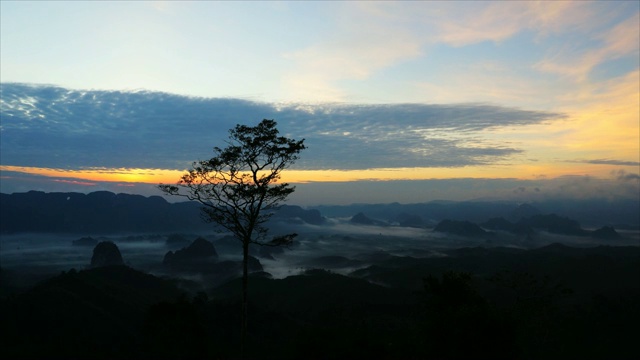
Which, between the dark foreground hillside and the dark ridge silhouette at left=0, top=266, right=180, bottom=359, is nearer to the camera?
the dark foreground hillside

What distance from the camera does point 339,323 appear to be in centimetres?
13550

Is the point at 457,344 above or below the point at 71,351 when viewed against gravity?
above

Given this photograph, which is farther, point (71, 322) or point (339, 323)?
point (339, 323)

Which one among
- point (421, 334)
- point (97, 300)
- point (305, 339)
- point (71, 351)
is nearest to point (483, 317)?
point (421, 334)

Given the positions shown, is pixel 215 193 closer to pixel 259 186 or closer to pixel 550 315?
pixel 259 186

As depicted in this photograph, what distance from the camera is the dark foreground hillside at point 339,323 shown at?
156 ft

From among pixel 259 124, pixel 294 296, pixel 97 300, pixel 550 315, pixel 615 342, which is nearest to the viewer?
pixel 259 124

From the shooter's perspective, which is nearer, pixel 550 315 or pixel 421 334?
pixel 421 334

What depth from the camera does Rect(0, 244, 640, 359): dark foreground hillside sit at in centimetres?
4762

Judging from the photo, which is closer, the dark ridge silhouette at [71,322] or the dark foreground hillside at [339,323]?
the dark foreground hillside at [339,323]

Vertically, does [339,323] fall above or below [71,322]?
below

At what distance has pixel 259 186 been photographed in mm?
44750

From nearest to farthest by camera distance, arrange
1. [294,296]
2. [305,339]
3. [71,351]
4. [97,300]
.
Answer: [305,339] → [71,351] → [97,300] → [294,296]

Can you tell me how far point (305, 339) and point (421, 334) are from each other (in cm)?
1772
